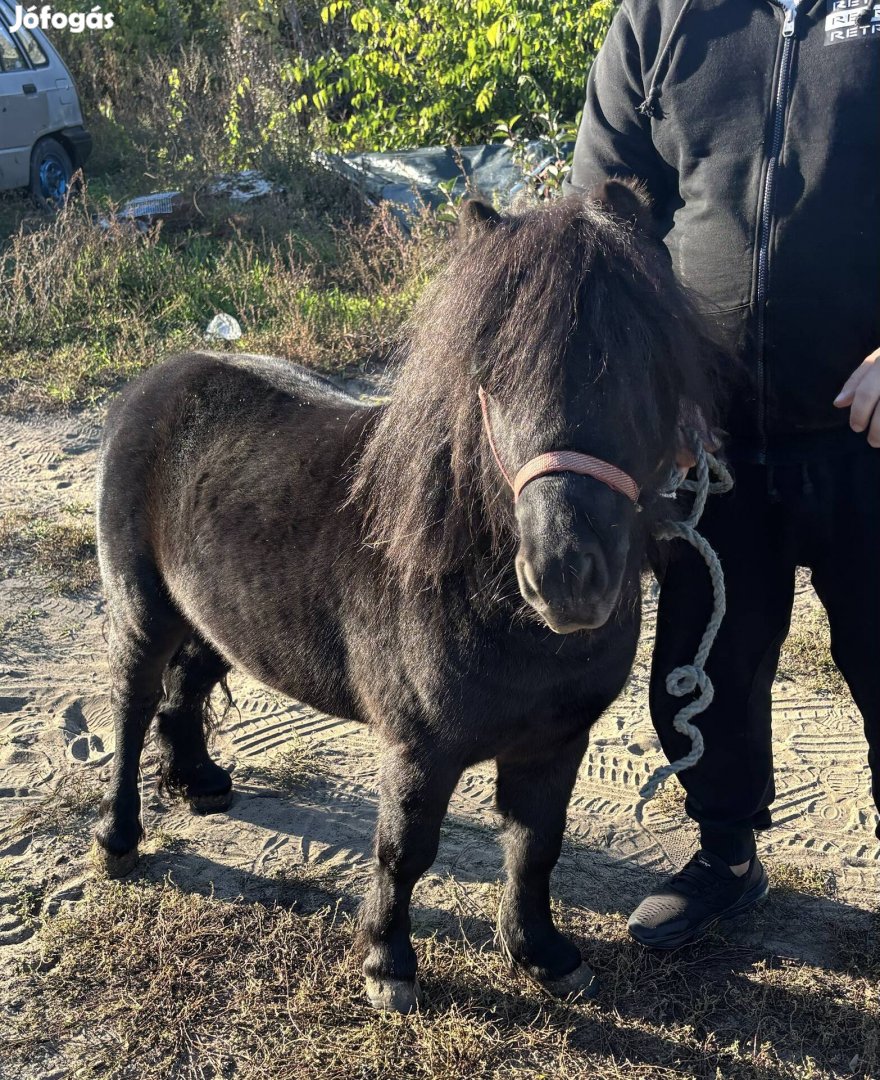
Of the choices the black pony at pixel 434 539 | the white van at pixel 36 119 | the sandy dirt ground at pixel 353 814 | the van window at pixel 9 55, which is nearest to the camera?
the black pony at pixel 434 539

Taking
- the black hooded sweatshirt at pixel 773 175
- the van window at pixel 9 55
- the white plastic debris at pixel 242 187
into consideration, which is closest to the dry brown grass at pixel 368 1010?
the black hooded sweatshirt at pixel 773 175

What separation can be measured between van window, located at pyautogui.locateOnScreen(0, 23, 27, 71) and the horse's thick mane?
32.0 ft

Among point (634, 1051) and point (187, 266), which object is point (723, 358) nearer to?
point (634, 1051)

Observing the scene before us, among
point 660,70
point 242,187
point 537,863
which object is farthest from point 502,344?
point 242,187

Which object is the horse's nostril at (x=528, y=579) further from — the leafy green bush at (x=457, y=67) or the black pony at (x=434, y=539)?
the leafy green bush at (x=457, y=67)

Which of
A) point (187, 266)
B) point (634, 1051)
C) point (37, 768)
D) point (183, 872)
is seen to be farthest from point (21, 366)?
point (634, 1051)

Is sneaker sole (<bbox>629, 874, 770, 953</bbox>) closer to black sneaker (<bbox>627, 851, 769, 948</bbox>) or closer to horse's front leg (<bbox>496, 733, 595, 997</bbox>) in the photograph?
black sneaker (<bbox>627, 851, 769, 948</bbox>)

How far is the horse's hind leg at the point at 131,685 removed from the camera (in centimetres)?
311

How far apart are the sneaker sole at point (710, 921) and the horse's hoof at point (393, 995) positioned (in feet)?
2.23

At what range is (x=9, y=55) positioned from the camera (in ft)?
33.1

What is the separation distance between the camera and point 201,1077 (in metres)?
2.49

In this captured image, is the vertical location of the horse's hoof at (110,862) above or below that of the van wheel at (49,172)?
below

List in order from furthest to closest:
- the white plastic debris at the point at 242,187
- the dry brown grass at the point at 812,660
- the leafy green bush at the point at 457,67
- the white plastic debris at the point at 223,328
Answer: the white plastic debris at the point at 242,187
the leafy green bush at the point at 457,67
the white plastic debris at the point at 223,328
the dry brown grass at the point at 812,660

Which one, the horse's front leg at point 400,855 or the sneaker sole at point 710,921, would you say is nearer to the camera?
the horse's front leg at point 400,855
